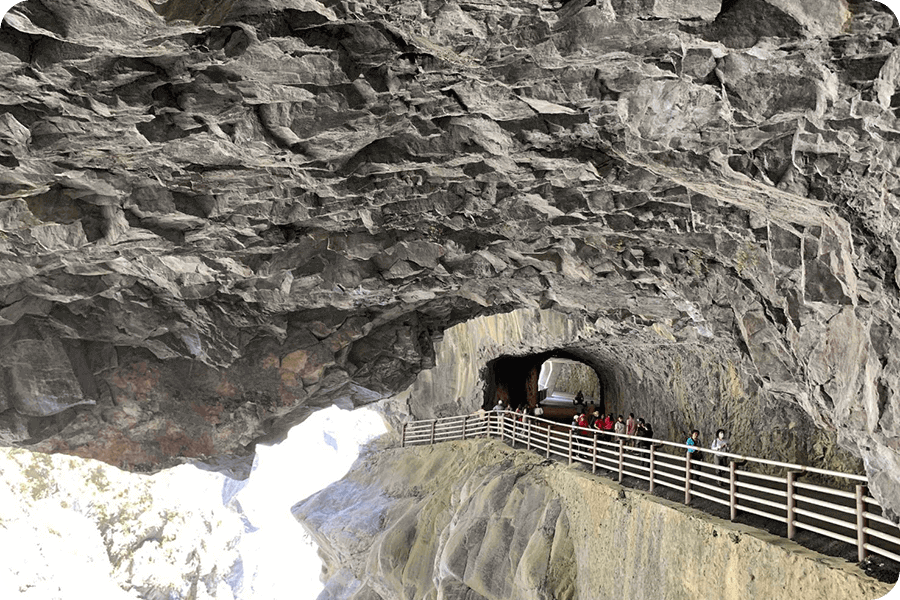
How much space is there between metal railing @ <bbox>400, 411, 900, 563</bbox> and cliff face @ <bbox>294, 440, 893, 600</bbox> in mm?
392

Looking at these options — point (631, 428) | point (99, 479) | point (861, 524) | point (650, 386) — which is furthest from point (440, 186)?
point (99, 479)

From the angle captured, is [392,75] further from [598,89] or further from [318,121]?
[598,89]

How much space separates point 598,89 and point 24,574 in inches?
1448

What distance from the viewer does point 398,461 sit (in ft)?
87.6

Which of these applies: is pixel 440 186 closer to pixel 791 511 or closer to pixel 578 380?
pixel 791 511

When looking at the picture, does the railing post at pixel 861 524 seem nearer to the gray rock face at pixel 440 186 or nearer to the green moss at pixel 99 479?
the gray rock face at pixel 440 186

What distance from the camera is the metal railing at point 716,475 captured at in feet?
24.1

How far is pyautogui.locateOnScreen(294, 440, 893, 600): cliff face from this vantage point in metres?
8.32

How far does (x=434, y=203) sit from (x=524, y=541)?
7.82 metres

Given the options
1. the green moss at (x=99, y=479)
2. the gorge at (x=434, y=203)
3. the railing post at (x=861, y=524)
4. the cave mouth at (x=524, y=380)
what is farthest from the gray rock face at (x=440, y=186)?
the green moss at (x=99, y=479)

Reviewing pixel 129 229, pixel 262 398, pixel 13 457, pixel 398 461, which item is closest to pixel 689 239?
pixel 129 229

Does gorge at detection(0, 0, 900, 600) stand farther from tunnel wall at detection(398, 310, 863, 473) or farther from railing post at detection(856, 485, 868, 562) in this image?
railing post at detection(856, 485, 868, 562)

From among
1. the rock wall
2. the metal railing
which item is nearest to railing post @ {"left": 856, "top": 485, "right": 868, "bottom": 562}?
the metal railing

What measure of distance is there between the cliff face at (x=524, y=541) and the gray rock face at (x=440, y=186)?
1.83 metres
